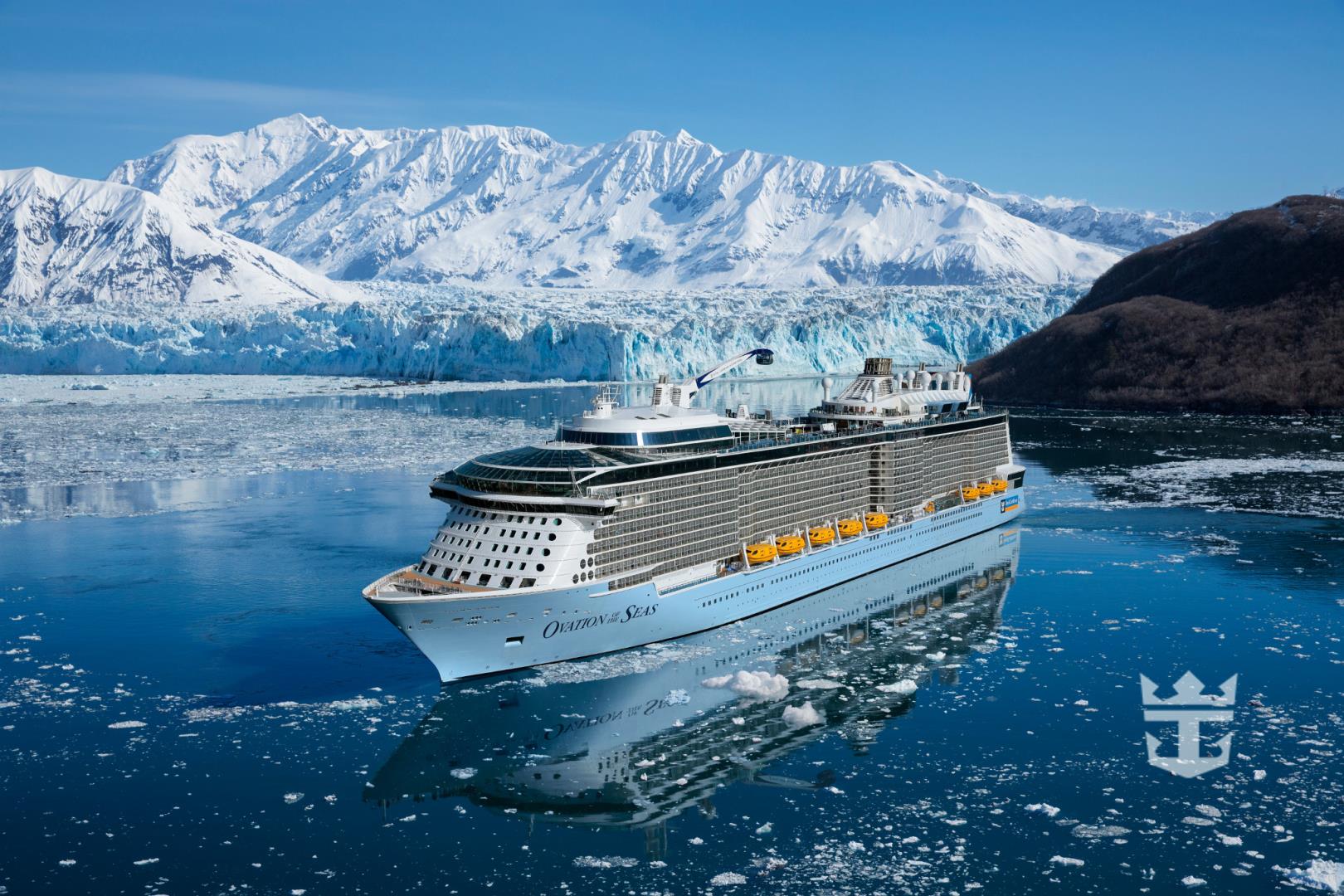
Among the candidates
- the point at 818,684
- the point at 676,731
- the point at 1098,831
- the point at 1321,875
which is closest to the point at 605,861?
the point at 676,731

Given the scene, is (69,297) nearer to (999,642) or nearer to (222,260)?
(222,260)

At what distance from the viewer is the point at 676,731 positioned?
2177 cm

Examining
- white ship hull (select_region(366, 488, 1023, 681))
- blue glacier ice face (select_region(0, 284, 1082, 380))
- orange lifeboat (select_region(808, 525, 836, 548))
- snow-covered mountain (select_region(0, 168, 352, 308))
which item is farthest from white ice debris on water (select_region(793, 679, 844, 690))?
snow-covered mountain (select_region(0, 168, 352, 308))

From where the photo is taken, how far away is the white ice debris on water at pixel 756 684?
2358cm

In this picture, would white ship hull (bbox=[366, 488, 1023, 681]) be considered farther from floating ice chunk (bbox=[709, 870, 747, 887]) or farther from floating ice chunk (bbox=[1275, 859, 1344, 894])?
floating ice chunk (bbox=[1275, 859, 1344, 894])

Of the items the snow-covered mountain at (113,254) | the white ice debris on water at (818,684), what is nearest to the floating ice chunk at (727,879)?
the white ice debris on water at (818,684)

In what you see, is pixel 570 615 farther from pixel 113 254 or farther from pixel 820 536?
pixel 113 254

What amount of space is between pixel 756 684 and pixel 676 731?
2.57m

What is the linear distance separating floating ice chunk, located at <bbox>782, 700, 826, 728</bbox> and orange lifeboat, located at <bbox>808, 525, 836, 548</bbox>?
9.36m

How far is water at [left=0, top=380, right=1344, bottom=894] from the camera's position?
16797 millimetres

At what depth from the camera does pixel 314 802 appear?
1862 centimetres

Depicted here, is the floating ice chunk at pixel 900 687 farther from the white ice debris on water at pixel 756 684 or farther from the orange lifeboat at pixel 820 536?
the orange lifeboat at pixel 820 536

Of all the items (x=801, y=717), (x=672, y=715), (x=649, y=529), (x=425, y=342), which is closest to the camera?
(x=801, y=717)

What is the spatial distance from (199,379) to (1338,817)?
10498 cm
